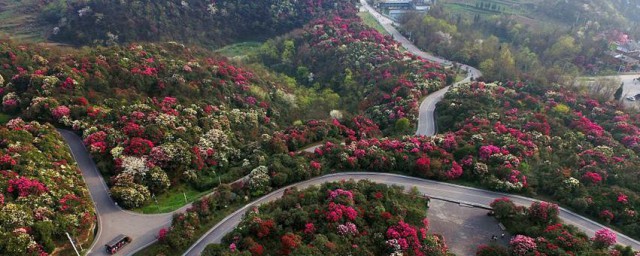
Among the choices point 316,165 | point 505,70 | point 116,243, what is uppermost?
point 316,165

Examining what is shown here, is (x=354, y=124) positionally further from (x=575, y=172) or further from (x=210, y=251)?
(x=210, y=251)

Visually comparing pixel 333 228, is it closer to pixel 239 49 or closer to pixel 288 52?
pixel 288 52

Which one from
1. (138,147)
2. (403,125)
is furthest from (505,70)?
(138,147)

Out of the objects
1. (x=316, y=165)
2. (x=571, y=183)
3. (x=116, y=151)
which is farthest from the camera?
(x=316, y=165)

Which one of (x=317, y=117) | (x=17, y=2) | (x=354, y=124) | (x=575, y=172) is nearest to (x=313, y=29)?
(x=317, y=117)

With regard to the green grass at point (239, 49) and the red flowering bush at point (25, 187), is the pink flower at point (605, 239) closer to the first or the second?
the red flowering bush at point (25, 187)

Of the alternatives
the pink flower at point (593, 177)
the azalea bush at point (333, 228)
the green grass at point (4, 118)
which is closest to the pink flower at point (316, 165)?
the azalea bush at point (333, 228)

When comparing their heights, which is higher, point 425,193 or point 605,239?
point 605,239

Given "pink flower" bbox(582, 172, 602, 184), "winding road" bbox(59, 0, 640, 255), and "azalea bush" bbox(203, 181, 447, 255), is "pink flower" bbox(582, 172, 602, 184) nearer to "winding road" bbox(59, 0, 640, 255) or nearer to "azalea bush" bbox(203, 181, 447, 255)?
"winding road" bbox(59, 0, 640, 255)
